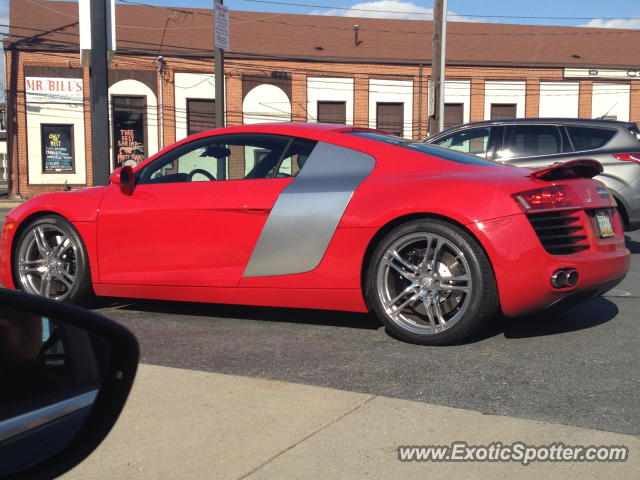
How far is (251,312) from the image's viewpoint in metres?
5.66

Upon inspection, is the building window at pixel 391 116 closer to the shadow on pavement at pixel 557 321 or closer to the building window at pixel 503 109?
the building window at pixel 503 109

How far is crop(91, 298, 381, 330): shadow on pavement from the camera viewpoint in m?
5.33

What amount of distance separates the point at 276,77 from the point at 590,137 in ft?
87.6

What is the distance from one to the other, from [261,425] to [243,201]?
80.6 inches

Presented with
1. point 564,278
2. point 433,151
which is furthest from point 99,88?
point 564,278

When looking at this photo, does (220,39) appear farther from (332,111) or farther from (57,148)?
(332,111)

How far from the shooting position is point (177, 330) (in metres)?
5.12

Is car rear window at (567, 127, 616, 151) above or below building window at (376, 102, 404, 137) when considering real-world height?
below

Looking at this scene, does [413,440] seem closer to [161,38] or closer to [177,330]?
[177,330]

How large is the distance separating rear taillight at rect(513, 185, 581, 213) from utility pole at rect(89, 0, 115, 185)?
8.27m

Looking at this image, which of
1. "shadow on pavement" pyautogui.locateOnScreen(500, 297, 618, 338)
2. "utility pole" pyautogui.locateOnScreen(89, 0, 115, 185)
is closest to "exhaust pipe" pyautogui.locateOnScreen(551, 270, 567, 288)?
"shadow on pavement" pyautogui.locateOnScreen(500, 297, 618, 338)

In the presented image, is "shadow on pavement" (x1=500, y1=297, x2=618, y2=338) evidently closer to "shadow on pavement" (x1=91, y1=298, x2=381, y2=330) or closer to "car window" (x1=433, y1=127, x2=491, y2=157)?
"shadow on pavement" (x1=91, y1=298, x2=381, y2=330)

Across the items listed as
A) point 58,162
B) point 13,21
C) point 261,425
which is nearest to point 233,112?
point 58,162

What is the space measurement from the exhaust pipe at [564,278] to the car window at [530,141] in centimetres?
497
